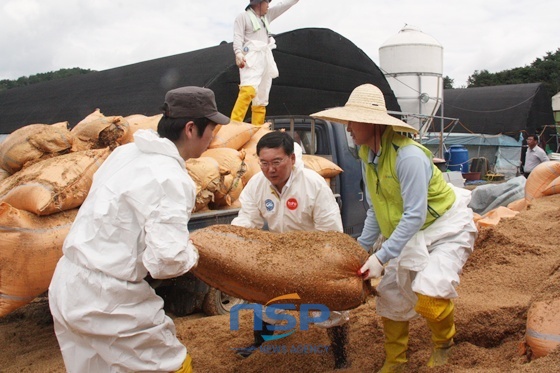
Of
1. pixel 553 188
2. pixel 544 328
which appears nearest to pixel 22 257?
pixel 544 328

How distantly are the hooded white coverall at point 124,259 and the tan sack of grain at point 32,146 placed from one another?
8.55ft

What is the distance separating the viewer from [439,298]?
9.23ft

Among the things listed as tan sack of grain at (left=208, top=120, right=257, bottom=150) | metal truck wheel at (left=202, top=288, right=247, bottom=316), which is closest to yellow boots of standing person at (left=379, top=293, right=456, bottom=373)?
metal truck wheel at (left=202, top=288, right=247, bottom=316)

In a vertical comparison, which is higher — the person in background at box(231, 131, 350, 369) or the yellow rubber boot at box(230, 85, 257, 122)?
the yellow rubber boot at box(230, 85, 257, 122)

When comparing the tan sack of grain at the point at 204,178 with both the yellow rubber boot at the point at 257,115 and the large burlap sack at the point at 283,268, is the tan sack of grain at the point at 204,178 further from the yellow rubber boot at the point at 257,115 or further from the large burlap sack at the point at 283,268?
the yellow rubber boot at the point at 257,115

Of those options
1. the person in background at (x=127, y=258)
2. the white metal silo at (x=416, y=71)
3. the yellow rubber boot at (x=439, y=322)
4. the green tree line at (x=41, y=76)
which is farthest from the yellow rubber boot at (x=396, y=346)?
the green tree line at (x=41, y=76)

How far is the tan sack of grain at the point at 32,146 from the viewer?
4371mm

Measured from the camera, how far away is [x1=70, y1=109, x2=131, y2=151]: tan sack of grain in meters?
4.75

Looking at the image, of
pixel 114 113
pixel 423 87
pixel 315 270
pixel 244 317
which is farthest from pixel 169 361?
pixel 423 87

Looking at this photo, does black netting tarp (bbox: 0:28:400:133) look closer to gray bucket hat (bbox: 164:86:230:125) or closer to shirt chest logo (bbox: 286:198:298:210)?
shirt chest logo (bbox: 286:198:298:210)

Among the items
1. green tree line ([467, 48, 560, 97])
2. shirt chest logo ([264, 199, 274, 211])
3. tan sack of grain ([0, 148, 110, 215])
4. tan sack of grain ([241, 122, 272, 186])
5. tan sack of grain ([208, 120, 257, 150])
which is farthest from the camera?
green tree line ([467, 48, 560, 97])

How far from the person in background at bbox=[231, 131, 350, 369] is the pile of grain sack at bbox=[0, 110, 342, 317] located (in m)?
0.90

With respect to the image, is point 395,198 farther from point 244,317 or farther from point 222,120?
point 244,317

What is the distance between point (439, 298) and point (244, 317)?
6.50 ft
